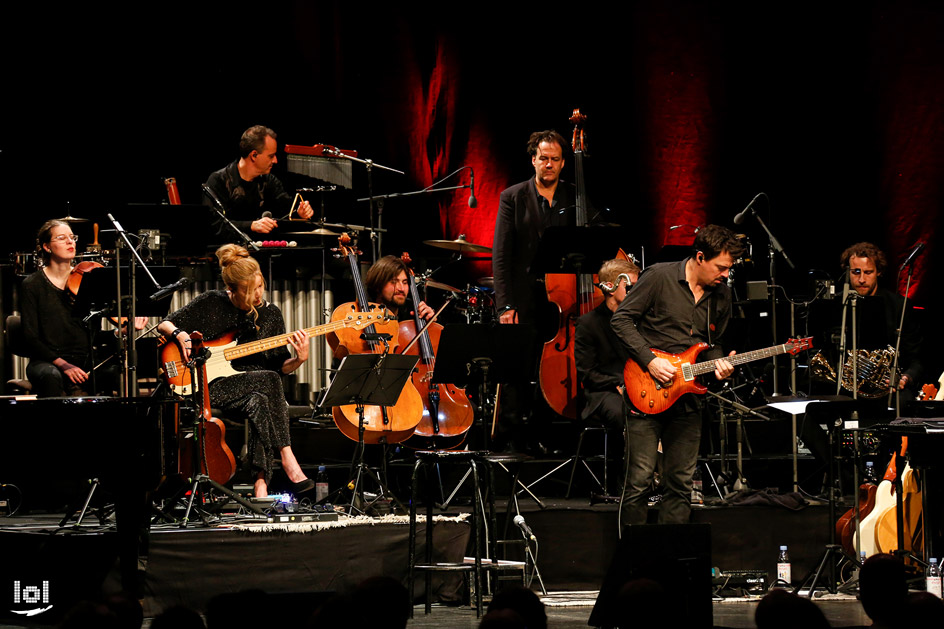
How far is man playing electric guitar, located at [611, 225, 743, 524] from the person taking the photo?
715 centimetres

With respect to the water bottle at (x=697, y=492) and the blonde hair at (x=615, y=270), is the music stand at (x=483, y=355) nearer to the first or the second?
the blonde hair at (x=615, y=270)

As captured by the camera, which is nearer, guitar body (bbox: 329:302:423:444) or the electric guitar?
the electric guitar

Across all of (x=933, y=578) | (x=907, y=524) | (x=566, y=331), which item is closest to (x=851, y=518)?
(x=907, y=524)

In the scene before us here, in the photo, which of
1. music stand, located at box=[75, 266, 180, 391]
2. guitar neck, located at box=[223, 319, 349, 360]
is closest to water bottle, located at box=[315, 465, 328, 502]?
guitar neck, located at box=[223, 319, 349, 360]

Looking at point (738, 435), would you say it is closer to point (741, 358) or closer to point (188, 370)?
point (741, 358)

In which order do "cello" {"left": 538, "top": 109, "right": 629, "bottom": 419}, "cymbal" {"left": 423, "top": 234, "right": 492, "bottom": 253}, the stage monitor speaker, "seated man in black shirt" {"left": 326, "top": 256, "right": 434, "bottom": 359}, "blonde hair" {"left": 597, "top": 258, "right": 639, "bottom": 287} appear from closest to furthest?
1. the stage monitor speaker
2. "blonde hair" {"left": 597, "top": 258, "right": 639, "bottom": 287}
3. "seated man in black shirt" {"left": 326, "top": 256, "right": 434, "bottom": 359}
4. "cello" {"left": 538, "top": 109, "right": 629, "bottom": 419}
5. "cymbal" {"left": 423, "top": 234, "right": 492, "bottom": 253}

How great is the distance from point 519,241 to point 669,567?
487 centimetres

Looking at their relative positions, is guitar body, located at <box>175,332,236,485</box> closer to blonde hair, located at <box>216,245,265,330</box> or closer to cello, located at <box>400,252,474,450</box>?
blonde hair, located at <box>216,245,265,330</box>

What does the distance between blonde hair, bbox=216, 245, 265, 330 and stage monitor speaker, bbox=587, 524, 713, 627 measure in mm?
3980

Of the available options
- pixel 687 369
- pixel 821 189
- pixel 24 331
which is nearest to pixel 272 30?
pixel 24 331

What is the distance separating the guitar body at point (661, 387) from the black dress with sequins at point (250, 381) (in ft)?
7.83

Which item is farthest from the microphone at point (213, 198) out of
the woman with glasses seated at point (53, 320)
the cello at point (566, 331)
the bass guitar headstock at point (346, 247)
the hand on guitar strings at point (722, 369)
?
the hand on guitar strings at point (722, 369)

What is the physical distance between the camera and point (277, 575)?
6895 mm

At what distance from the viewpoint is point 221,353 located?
771 centimetres
